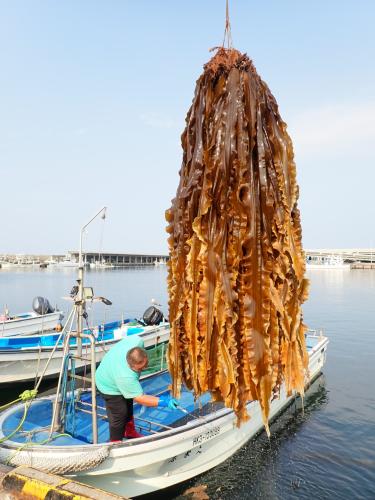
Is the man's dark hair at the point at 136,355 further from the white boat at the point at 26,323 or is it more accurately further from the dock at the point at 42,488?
the white boat at the point at 26,323

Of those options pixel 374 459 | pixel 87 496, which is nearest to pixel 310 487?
pixel 374 459

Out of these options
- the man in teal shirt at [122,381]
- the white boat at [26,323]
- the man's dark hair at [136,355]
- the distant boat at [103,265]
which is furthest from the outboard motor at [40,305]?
the distant boat at [103,265]

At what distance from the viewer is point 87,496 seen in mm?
3559

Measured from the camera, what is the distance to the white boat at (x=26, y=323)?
20609 mm

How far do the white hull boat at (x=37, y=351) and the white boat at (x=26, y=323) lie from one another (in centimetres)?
345

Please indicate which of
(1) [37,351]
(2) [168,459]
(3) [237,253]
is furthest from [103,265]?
(3) [237,253]

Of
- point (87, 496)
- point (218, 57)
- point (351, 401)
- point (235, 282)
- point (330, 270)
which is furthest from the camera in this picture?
point (330, 270)

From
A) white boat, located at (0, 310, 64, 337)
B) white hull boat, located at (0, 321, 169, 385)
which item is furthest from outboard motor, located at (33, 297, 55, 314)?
white hull boat, located at (0, 321, 169, 385)

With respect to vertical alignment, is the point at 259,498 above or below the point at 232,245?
below

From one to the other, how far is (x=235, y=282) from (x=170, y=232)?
2.15ft

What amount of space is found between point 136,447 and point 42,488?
341 cm

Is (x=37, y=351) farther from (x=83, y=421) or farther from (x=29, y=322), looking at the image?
(x=83, y=421)

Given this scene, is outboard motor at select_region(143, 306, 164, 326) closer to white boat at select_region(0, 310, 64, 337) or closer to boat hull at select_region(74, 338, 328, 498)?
white boat at select_region(0, 310, 64, 337)

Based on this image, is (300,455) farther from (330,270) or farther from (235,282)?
(330,270)
